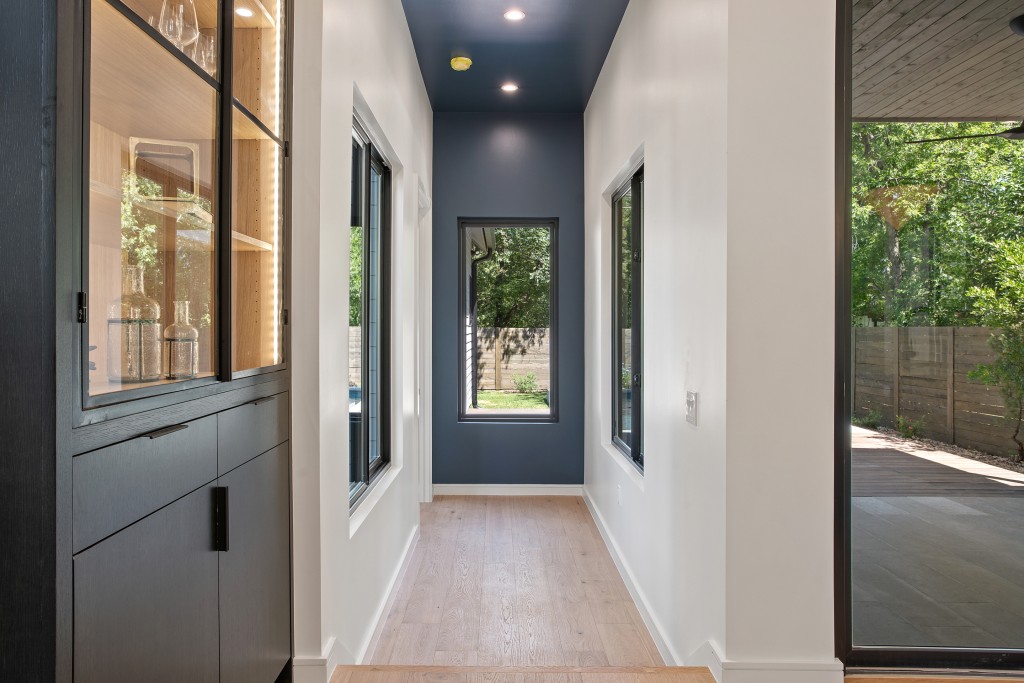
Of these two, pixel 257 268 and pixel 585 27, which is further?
pixel 585 27

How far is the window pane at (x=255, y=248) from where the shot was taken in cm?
171

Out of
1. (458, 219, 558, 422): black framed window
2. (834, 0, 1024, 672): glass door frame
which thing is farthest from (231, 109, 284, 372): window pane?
(458, 219, 558, 422): black framed window

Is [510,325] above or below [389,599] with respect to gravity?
above

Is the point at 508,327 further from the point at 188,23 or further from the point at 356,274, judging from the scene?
the point at 188,23

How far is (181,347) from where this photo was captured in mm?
1418

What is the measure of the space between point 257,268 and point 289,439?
0.52 metres

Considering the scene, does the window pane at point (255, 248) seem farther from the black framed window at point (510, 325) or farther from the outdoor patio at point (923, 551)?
the black framed window at point (510, 325)

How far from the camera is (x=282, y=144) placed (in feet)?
6.54

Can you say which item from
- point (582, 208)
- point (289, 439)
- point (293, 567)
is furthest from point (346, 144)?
point (582, 208)

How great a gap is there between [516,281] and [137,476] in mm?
4346

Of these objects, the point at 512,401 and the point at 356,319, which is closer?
the point at 356,319

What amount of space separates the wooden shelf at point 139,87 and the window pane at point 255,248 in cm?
20

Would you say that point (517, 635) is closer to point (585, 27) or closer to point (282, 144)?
point (282, 144)

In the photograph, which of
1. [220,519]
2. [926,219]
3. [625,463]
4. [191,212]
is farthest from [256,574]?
[625,463]
